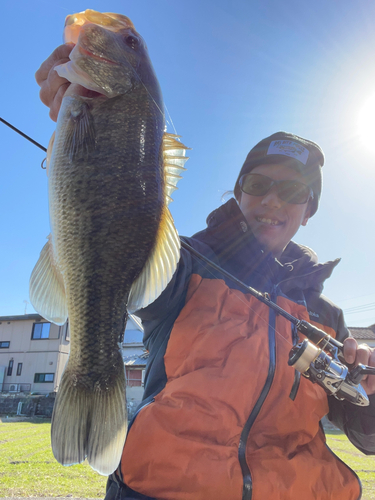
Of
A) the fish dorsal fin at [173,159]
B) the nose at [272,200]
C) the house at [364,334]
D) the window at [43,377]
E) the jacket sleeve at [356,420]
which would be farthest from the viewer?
the house at [364,334]

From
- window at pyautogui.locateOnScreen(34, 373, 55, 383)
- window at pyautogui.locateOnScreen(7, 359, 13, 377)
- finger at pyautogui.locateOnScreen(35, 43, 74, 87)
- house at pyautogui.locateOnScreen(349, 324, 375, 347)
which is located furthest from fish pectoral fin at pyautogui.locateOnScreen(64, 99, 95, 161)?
window at pyautogui.locateOnScreen(7, 359, 13, 377)

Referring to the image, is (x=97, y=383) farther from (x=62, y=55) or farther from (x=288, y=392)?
(x=62, y=55)

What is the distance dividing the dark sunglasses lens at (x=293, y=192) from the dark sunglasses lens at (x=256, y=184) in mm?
94

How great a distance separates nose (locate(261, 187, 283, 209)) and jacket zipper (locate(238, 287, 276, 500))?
0.85m

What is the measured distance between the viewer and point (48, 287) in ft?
4.41

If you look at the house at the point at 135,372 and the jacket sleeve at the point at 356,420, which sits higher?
the jacket sleeve at the point at 356,420

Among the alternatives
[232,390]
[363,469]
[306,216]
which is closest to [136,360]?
[363,469]

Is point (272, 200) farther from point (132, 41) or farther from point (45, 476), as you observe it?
point (45, 476)

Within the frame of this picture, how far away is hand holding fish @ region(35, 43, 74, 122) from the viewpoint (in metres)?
1.39

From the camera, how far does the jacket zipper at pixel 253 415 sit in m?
1.38

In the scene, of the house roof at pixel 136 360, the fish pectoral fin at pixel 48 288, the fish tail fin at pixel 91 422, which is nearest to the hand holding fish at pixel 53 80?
the fish pectoral fin at pixel 48 288

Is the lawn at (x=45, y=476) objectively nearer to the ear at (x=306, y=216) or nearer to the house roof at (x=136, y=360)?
the ear at (x=306, y=216)

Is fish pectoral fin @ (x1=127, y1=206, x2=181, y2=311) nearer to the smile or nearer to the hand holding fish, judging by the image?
the hand holding fish

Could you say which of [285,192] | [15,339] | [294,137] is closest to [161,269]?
[285,192]
